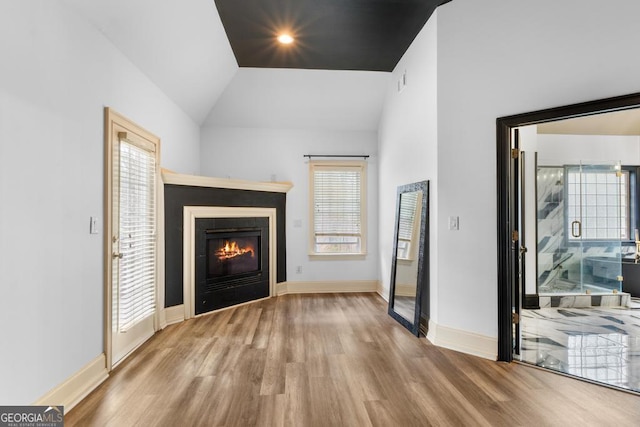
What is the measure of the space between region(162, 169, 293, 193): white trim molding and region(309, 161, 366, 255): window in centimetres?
58

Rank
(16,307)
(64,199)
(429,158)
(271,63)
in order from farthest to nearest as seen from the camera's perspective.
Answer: (271,63)
(429,158)
(64,199)
(16,307)

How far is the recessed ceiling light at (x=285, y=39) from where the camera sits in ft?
12.6

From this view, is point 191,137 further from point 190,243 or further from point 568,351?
point 568,351

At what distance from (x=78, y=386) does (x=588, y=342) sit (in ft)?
14.7

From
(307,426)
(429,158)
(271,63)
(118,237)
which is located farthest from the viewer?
(271,63)

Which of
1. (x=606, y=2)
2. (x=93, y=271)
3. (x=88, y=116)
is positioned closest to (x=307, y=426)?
(x=93, y=271)

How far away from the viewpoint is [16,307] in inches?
71.0

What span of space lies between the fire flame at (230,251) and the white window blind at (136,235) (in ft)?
3.45

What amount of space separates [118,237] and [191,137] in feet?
8.21

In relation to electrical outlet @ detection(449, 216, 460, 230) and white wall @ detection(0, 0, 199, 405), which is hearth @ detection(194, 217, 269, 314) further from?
electrical outlet @ detection(449, 216, 460, 230)

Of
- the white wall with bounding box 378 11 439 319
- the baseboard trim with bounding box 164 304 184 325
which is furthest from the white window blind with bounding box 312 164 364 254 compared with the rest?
the baseboard trim with bounding box 164 304 184 325

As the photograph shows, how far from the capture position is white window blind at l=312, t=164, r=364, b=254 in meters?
5.66

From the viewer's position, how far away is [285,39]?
3.91m

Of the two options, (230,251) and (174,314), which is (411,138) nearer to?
(230,251)
